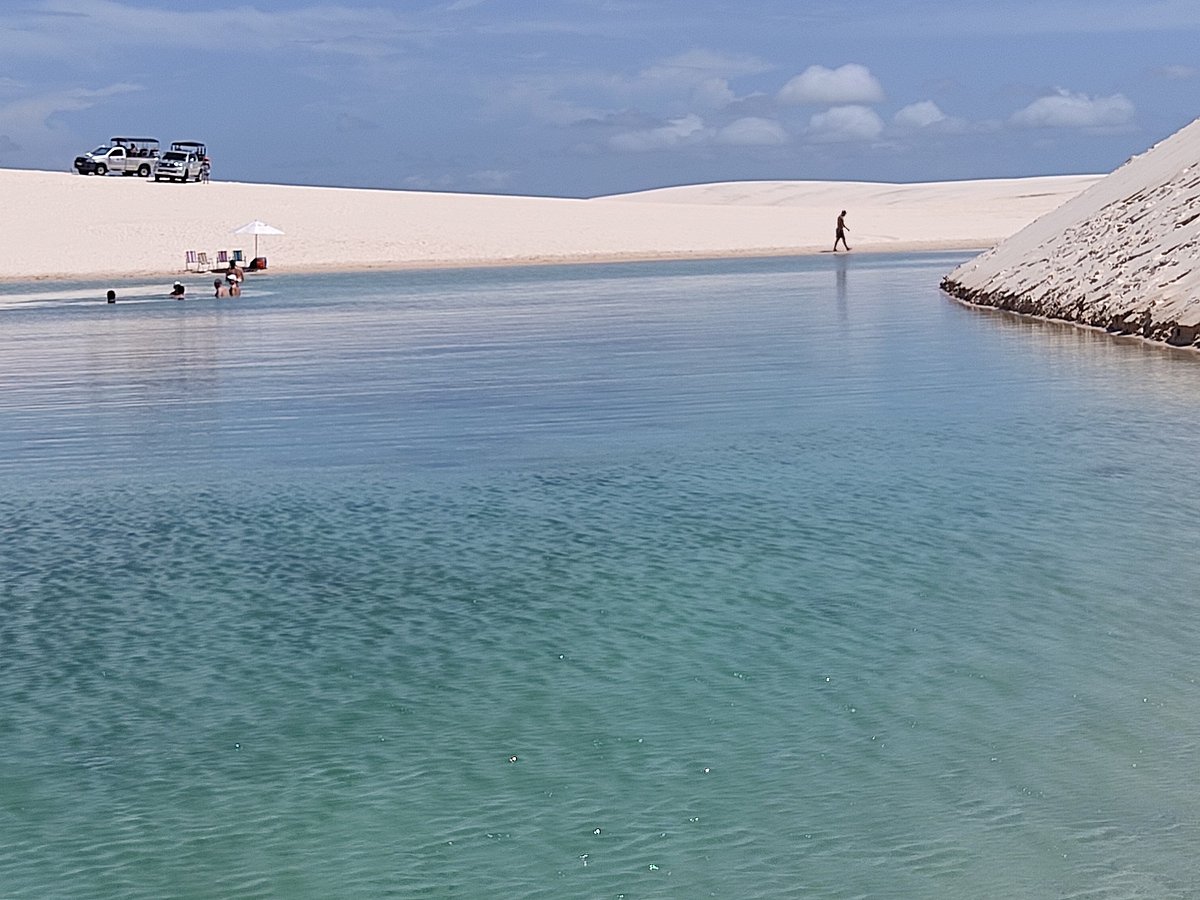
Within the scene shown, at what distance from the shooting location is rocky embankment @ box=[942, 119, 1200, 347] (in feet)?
81.7

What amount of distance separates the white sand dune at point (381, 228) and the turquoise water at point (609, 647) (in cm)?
5031

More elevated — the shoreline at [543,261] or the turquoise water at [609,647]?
the shoreline at [543,261]

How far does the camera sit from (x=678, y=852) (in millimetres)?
5703

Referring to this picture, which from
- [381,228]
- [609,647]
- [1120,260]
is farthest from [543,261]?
[609,647]

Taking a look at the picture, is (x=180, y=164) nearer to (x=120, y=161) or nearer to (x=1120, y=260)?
(x=120, y=161)

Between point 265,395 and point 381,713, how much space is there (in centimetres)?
1327

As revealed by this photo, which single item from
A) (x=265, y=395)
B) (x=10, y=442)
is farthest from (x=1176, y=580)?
(x=265, y=395)

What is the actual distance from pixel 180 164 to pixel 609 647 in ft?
274

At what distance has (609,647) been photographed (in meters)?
8.34

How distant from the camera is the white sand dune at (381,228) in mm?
68000

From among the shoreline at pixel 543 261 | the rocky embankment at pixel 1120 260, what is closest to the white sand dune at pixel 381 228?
the shoreline at pixel 543 261

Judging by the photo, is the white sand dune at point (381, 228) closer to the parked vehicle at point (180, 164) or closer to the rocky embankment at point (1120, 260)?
the parked vehicle at point (180, 164)

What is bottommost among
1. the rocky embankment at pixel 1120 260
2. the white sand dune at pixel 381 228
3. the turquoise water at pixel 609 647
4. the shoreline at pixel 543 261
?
the turquoise water at pixel 609 647

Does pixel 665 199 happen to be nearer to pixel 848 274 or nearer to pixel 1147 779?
pixel 848 274
